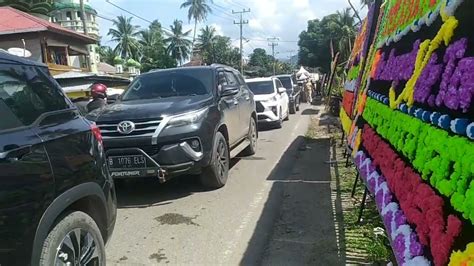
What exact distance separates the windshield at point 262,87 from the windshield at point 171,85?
24.1 ft

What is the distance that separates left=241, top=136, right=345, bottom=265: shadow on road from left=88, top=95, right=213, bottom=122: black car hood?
1.66m

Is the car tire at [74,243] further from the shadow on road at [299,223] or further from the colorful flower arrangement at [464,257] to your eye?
the colorful flower arrangement at [464,257]

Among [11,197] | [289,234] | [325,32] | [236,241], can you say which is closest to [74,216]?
[11,197]

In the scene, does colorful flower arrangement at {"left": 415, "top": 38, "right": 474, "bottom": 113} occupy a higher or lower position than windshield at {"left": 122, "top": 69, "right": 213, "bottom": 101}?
higher

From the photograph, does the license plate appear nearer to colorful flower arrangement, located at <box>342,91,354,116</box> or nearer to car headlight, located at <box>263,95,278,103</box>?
colorful flower arrangement, located at <box>342,91,354,116</box>

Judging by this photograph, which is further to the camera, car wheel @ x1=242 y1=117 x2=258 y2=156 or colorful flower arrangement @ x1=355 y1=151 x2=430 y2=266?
car wheel @ x1=242 y1=117 x2=258 y2=156

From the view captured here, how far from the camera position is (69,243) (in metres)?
3.09

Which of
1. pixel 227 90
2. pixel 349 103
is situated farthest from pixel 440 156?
pixel 349 103

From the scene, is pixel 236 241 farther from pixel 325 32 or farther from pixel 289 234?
pixel 325 32

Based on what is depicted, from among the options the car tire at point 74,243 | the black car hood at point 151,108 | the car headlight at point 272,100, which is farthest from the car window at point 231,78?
the car tire at point 74,243

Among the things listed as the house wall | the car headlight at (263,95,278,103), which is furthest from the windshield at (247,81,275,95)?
the house wall

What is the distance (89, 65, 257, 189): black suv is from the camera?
6.04 m

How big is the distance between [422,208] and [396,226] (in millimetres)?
453

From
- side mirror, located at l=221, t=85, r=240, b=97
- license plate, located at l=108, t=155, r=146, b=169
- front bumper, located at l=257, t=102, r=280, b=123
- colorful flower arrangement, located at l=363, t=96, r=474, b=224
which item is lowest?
front bumper, located at l=257, t=102, r=280, b=123
